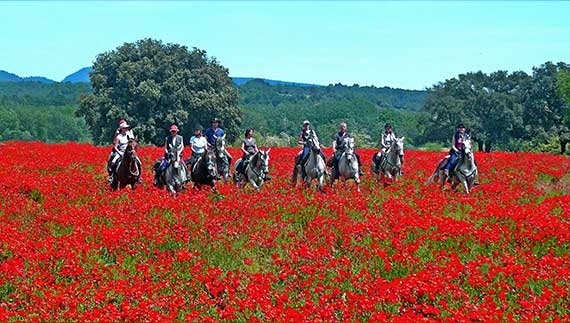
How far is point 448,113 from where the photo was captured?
265ft

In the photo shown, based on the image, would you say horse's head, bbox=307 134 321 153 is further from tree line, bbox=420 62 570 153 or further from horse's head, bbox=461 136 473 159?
tree line, bbox=420 62 570 153

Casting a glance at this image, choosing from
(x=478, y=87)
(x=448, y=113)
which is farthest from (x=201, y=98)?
(x=478, y=87)

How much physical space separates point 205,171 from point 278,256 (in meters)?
8.55

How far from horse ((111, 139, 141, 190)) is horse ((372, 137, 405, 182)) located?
31.6 feet

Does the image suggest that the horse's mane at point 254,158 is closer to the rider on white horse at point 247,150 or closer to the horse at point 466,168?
the rider on white horse at point 247,150

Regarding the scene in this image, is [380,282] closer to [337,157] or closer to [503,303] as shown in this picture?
[503,303]

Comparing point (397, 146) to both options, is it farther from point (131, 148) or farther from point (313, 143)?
point (131, 148)

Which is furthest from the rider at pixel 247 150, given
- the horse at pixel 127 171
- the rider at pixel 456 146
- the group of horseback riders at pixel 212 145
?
the rider at pixel 456 146

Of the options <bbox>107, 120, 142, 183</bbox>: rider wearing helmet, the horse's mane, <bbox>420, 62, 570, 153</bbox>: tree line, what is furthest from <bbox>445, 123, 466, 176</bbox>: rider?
<bbox>420, 62, 570, 153</bbox>: tree line

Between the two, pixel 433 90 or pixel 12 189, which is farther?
pixel 433 90

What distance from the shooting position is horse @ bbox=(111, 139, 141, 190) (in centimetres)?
1888

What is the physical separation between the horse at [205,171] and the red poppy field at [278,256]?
88 cm

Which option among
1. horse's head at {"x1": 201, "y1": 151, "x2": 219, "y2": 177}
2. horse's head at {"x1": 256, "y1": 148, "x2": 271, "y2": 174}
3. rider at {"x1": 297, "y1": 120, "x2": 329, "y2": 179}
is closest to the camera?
horse's head at {"x1": 201, "y1": 151, "x2": 219, "y2": 177}

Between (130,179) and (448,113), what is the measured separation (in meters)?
67.6
